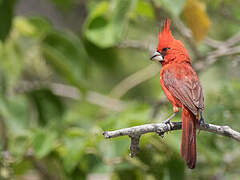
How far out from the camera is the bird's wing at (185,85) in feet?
10.8

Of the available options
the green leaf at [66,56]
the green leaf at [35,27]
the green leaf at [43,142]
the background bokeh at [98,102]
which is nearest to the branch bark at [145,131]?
the background bokeh at [98,102]

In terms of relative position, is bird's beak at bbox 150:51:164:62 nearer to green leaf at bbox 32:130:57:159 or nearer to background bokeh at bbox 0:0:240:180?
background bokeh at bbox 0:0:240:180

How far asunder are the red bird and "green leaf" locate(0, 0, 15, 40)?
1.13 metres

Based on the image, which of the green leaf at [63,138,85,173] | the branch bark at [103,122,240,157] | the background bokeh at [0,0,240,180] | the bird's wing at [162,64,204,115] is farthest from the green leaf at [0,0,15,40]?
the branch bark at [103,122,240,157]

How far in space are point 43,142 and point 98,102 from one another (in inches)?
70.4

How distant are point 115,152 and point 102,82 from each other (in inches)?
102

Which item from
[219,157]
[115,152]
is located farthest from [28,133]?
[219,157]

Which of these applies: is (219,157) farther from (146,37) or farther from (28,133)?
(146,37)

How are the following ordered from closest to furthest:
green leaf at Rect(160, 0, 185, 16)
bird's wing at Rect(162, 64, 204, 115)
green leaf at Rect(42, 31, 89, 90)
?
1. bird's wing at Rect(162, 64, 204, 115)
2. green leaf at Rect(160, 0, 185, 16)
3. green leaf at Rect(42, 31, 89, 90)

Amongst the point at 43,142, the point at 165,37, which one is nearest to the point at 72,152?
the point at 43,142

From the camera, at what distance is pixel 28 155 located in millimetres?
4227

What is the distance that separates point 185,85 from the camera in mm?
3518

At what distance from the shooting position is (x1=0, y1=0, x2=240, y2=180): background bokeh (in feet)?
12.6

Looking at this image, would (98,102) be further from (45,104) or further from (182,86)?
(182,86)
